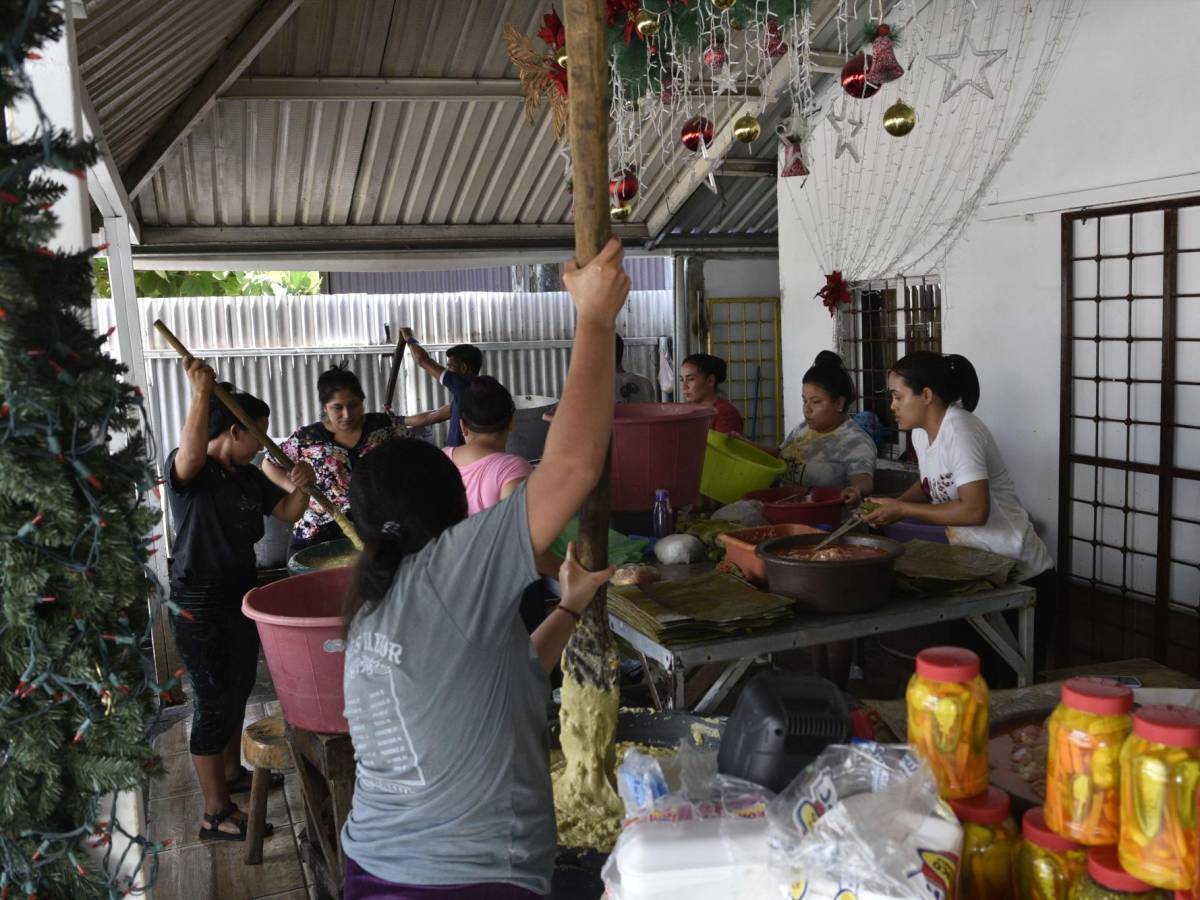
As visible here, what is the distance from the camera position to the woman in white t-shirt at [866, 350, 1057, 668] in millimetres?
3275

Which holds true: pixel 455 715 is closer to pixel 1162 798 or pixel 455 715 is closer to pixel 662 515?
pixel 1162 798

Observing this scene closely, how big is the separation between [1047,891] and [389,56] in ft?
21.4

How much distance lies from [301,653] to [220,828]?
149cm

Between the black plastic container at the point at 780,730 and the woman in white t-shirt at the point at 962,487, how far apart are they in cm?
198

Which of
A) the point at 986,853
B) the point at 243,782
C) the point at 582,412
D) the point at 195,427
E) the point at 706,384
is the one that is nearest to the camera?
the point at 986,853

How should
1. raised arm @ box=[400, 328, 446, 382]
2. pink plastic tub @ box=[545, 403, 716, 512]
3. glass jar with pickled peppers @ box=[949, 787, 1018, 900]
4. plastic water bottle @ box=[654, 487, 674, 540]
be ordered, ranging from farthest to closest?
1. raised arm @ box=[400, 328, 446, 382]
2. plastic water bottle @ box=[654, 487, 674, 540]
3. pink plastic tub @ box=[545, 403, 716, 512]
4. glass jar with pickled peppers @ box=[949, 787, 1018, 900]

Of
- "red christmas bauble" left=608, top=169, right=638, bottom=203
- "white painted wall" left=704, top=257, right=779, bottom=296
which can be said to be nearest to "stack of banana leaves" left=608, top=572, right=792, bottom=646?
"red christmas bauble" left=608, top=169, right=638, bottom=203

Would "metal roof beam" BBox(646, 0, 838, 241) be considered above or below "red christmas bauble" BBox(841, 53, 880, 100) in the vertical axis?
above

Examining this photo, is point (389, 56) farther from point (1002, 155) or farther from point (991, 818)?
point (991, 818)

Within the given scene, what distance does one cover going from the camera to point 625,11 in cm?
416


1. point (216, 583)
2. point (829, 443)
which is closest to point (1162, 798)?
point (216, 583)

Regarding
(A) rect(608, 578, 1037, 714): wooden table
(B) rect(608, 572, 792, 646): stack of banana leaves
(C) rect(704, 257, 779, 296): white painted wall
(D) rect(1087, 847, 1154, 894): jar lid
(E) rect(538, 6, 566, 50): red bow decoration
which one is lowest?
(A) rect(608, 578, 1037, 714): wooden table

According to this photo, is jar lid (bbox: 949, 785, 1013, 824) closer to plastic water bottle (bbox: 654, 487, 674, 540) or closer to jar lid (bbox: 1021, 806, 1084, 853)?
jar lid (bbox: 1021, 806, 1084, 853)

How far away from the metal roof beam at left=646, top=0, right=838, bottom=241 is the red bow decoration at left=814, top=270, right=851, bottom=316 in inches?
44.3
